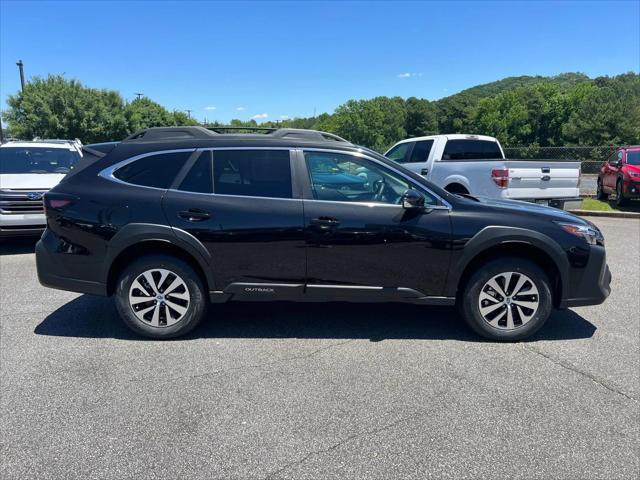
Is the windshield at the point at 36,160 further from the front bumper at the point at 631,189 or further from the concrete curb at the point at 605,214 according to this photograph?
the front bumper at the point at 631,189

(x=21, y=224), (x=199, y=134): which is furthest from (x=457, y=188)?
(x=21, y=224)

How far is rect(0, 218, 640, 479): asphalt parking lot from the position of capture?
8.62 ft

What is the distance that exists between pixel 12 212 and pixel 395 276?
705 cm

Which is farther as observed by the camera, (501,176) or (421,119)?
(421,119)

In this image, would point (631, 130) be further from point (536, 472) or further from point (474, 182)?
point (536, 472)

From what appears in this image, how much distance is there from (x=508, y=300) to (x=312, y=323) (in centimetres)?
187

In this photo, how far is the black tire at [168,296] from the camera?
4180 millimetres

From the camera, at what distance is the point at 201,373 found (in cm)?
365

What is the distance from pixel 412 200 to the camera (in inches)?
157

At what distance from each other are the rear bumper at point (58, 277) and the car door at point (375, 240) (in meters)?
1.96

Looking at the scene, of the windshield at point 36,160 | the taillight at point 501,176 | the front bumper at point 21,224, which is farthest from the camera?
the taillight at point 501,176

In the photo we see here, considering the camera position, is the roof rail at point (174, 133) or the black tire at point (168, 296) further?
the roof rail at point (174, 133)

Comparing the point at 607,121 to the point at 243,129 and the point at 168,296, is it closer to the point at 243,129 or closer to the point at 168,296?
the point at 243,129

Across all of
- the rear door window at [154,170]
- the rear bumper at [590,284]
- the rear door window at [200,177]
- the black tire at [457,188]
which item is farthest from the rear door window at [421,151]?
the rear door window at [154,170]
